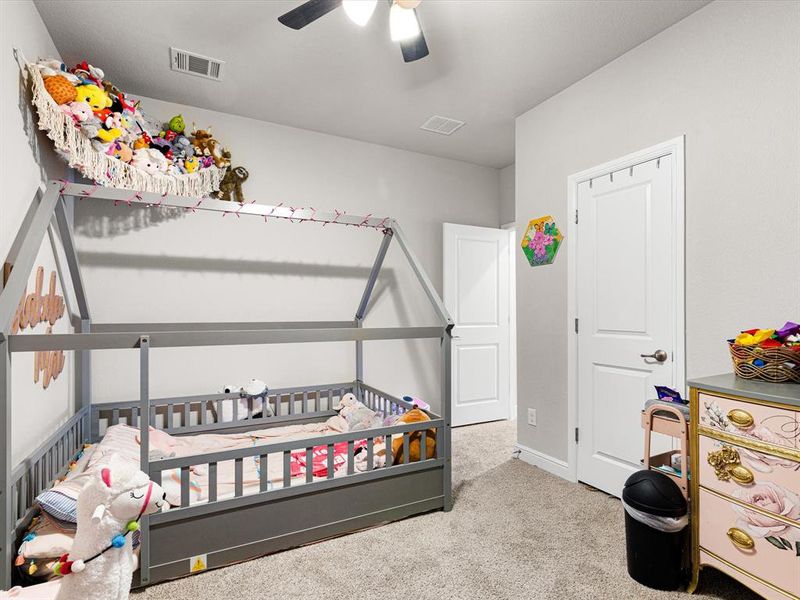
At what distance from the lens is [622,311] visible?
2461mm

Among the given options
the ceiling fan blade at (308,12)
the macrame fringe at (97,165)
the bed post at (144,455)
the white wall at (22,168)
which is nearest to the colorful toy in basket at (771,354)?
the ceiling fan blade at (308,12)

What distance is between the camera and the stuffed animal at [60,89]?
1975 millimetres

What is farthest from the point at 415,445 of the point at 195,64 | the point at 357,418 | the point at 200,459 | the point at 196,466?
the point at 195,64

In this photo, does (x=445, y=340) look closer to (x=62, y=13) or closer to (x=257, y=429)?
(x=257, y=429)

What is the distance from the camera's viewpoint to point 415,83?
2715 millimetres

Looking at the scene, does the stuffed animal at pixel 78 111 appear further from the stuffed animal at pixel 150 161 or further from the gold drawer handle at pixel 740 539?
the gold drawer handle at pixel 740 539

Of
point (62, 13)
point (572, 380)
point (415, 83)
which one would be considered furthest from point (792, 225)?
point (62, 13)

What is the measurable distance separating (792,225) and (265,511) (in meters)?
2.55

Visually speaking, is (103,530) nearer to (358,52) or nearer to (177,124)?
(358,52)

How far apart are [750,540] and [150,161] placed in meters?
3.35

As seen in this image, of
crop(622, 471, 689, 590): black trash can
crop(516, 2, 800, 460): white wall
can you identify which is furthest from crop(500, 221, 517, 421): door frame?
crop(622, 471, 689, 590): black trash can

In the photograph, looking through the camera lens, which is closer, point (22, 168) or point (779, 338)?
point (779, 338)

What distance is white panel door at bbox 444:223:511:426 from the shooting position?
4.03 metres

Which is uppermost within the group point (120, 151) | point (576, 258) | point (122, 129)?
point (122, 129)
